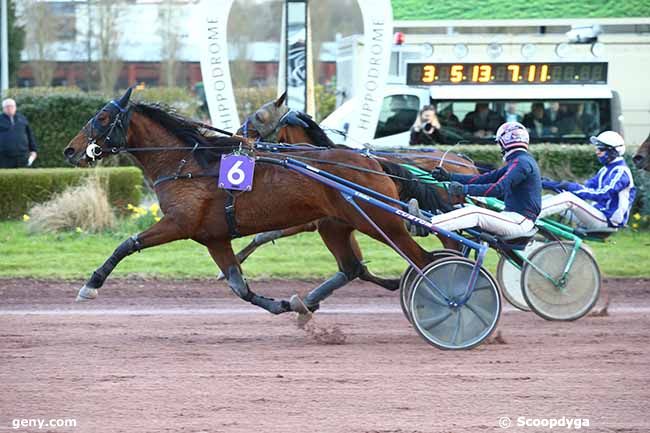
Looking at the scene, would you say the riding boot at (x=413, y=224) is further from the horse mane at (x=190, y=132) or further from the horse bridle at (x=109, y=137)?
the horse bridle at (x=109, y=137)

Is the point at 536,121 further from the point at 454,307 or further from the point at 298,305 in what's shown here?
the point at 454,307

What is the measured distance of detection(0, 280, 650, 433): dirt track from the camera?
19.0 ft

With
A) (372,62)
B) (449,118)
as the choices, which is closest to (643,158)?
(372,62)

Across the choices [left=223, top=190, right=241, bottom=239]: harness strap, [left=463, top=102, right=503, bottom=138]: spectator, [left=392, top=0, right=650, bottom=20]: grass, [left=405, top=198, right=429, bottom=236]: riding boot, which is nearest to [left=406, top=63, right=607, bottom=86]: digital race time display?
[left=463, top=102, right=503, bottom=138]: spectator

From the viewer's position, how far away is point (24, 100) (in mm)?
17969

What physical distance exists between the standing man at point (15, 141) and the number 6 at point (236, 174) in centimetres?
861

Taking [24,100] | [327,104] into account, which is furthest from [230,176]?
[327,104]

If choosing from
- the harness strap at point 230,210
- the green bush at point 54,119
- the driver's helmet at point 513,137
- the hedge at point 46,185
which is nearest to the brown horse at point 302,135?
the harness strap at point 230,210

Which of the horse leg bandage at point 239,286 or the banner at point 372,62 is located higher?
the banner at point 372,62

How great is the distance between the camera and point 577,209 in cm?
888

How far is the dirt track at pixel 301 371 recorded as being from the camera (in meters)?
5.79

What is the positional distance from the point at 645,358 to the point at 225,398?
2.90m

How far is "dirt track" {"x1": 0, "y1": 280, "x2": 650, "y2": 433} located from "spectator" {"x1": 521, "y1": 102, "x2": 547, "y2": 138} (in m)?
8.40

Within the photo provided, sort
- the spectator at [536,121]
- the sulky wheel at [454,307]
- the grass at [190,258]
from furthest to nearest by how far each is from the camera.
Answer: the spectator at [536,121] → the grass at [190,258] → the sulky wheel at [454,307]
